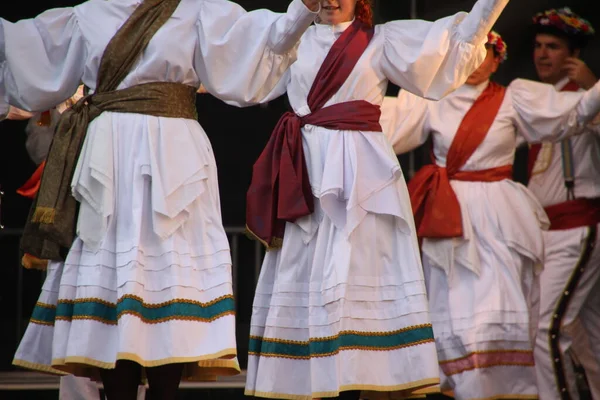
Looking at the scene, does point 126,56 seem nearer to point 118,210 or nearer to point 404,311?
point 118,210

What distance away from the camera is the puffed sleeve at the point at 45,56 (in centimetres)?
467

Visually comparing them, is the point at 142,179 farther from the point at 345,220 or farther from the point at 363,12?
the point at 363,12

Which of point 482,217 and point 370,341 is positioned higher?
point 370,341

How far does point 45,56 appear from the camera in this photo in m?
4.68

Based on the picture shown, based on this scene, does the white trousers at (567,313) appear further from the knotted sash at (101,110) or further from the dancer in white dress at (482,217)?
the knotted sash at (101,110)

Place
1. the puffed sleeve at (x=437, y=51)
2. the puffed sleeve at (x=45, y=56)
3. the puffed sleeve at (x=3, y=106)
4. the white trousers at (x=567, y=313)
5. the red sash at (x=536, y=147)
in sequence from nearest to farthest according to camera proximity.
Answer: the puffed sleeve at (x=45, y=56) → the puffed sleeve at (x=3, y=106) → the puffed sleeve at (x=437, y=51) → the white trousers at (x=567, y=313) → the red sash at (x=536, y=147)

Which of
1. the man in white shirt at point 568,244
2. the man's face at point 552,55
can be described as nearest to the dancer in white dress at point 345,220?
the man in white shirt at point 568,244

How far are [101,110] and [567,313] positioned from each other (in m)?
2.90

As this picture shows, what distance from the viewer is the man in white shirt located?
6406mm

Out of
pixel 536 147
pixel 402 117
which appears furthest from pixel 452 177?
pixel 536 147

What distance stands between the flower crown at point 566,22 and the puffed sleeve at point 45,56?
3.23m

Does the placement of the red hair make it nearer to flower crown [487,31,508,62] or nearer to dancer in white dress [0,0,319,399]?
dancer in white dress [0,0,319,399]

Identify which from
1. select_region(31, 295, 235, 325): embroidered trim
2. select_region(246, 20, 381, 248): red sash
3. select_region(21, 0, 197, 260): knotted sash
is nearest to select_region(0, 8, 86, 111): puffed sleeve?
select_region(21, 0, 197, 260): knotted sash

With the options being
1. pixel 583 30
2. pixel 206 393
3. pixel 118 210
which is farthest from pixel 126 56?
pixel 583 30
